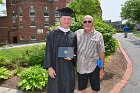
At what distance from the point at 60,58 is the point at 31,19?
42.6m

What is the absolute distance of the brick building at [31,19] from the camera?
48.0 metres

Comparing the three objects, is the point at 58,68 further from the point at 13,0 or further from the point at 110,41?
the point at 13,0

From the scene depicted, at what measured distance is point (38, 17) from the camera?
48.0m

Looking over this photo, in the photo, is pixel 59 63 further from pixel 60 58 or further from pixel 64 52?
pixel 64 52

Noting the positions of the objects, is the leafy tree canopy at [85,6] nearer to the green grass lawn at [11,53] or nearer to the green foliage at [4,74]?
the green grass lawn at [11,53]

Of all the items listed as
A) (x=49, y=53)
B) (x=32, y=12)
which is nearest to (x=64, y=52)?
(x=49, y=53)

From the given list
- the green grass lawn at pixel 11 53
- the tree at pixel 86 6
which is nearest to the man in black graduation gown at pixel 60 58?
the green grass lawn at pixel 11 53

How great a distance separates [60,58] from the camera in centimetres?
604

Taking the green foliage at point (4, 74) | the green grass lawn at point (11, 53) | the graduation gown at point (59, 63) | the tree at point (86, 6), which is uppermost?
the tree at point (86, 6)

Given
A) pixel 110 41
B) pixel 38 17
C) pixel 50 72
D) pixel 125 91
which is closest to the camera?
pixel 50 72

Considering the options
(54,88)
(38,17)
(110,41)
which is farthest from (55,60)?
(38,17)

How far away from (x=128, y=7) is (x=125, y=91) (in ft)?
142

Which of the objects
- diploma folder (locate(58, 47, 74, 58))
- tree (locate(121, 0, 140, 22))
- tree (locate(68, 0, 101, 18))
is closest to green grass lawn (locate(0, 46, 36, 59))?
tree (locate(68, 0, 101, 18))

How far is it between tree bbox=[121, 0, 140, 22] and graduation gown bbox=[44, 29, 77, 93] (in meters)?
42.8
